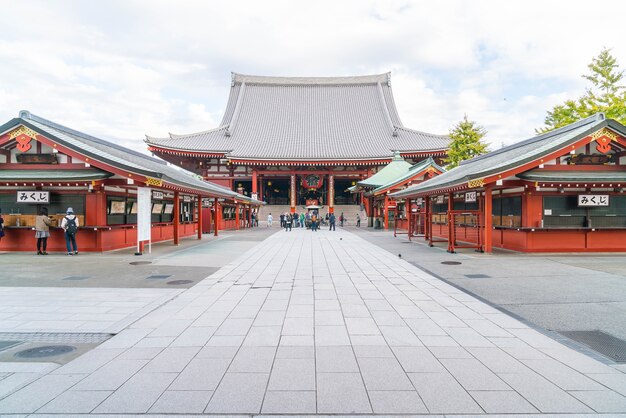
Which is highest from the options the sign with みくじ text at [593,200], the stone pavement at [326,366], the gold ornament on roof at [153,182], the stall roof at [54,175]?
the stall roof at [54,175]

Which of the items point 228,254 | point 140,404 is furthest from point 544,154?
point 140,404

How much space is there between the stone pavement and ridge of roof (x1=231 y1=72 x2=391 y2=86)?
145 ft

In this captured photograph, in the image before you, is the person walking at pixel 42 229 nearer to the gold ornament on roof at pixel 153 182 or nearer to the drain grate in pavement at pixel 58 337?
the gold ornament on roof at pixel 153 182

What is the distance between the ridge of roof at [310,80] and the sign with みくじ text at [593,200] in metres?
36.7

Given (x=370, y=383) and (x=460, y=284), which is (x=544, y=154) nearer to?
(x=460, y=284)

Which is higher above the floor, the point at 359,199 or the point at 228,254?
the point at 359,199


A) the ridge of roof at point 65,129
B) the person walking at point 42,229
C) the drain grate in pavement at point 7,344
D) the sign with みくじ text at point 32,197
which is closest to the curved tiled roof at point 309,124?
the ridge of roof at point 65,129

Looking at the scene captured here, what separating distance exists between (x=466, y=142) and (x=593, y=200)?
26.4 metres

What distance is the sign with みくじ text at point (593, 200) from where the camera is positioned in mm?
12898

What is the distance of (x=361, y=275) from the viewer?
931 centimetres

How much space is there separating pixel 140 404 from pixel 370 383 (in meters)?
2.08

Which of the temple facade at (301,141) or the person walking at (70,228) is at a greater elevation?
the temple facade at (301,141)

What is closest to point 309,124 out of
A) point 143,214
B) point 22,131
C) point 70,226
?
point 22,131

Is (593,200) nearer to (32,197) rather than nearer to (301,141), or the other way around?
(32,197)
